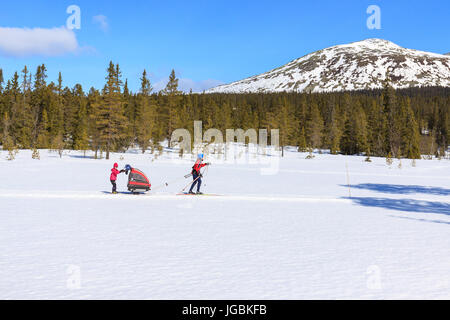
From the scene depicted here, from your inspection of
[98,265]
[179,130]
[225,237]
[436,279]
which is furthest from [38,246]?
[179,130]

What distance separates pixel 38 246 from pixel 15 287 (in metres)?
2.05

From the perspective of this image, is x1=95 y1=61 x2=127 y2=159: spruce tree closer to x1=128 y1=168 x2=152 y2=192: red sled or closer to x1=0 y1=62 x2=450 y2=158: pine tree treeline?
x1=0 y1=62 x2=450 y2=158: pine tree treeline

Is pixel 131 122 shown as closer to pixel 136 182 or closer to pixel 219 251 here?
pixel 136 182

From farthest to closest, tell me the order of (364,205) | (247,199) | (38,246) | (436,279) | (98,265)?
(247,199) < (364,205) < (38,246) < (98,265) < (436,279)

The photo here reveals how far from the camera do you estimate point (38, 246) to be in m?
6.25

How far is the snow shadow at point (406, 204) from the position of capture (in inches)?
450

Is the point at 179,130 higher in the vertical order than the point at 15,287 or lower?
higher

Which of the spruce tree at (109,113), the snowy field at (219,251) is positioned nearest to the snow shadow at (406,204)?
the snowy field at (219,251)

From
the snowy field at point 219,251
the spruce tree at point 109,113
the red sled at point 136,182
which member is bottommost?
the snowy field at point 219,251

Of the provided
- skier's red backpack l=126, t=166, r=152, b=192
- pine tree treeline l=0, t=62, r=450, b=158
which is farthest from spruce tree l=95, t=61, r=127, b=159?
skier's red backpack l=126, t=166, r=152, b=192

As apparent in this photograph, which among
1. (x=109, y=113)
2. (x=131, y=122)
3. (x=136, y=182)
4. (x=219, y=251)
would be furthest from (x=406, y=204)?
(x=131, y=122)

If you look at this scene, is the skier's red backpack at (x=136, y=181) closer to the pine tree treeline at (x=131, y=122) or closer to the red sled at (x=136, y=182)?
the red sled at (x=136, y=182)

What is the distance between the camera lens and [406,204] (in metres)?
12.7

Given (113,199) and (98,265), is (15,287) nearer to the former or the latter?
(98,265)
